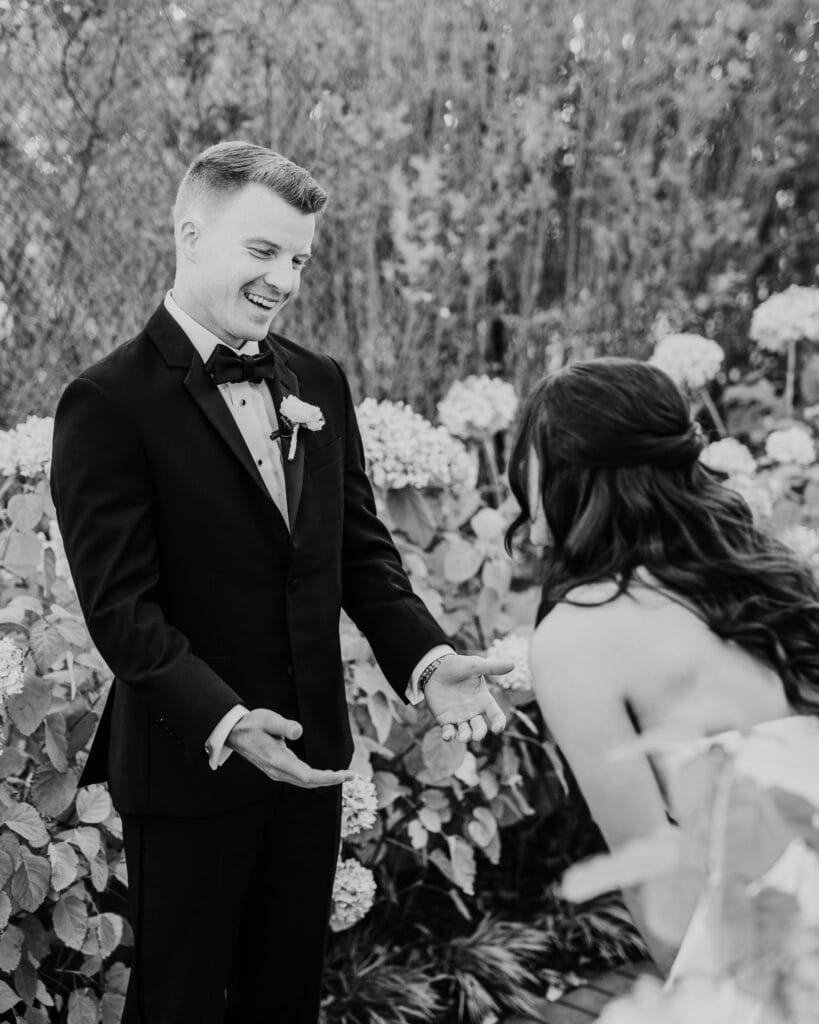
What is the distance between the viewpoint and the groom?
5.77ft

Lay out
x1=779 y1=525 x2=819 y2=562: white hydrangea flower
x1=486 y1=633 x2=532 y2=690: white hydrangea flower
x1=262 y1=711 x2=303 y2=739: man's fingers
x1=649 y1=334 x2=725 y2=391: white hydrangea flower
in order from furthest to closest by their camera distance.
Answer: x1=649 y1=334 x2=725 y2=391: white hydrangea flower → x1=779 y1=525 x2=819 y2=562: white hydrangea flower → x1=486 y1=633 x2=532 y2=690: white hydrangea flower → x1=262 y1=711 x2=303 y2=739: man's fingers

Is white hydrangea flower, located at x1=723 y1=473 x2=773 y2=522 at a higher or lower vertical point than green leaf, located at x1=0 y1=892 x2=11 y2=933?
higher

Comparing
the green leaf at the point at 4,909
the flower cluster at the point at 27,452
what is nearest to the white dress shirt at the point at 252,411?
the flower cluster at the point at 27,452

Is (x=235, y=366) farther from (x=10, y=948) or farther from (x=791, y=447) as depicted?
(x=791, y=447)

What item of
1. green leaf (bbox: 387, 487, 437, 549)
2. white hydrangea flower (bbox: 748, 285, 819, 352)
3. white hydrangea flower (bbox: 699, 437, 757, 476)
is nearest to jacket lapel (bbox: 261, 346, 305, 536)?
green leaf (bbox: 387, 487, 437, 549)

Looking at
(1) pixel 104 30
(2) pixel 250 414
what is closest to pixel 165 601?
(2) pixel 250 414

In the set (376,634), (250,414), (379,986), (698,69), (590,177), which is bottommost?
(379,986)

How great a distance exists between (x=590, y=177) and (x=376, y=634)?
11.5ft

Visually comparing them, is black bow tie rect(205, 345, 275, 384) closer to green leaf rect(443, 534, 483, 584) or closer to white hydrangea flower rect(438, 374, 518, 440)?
green leaf rect(443, 534, 483, 584)

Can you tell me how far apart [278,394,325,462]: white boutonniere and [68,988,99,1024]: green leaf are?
113 cm

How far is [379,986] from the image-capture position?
294 cm

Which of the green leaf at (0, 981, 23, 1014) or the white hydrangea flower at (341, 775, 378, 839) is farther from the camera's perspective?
the white hydrangea flower at (341, 775, 378, 839)

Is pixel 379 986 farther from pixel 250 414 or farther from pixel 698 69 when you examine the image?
pixel 698 69

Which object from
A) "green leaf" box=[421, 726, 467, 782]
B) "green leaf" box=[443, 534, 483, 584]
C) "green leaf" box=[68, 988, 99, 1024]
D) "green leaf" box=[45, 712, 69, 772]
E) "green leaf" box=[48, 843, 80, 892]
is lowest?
"green leaf" box=[68, 988, 99, 1024]
